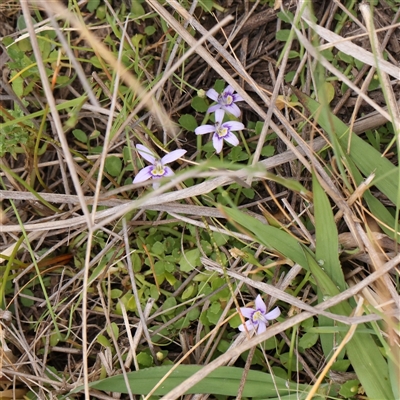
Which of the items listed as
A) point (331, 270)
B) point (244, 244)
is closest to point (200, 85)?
point (244, 244)

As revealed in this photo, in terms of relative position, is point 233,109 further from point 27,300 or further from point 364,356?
point 27,300

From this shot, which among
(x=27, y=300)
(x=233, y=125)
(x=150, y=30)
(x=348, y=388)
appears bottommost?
(x=27, y=300)

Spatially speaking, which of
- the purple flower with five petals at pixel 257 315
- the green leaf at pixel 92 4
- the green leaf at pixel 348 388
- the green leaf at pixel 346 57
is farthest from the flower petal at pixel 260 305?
the green leaf at pixel 92 4

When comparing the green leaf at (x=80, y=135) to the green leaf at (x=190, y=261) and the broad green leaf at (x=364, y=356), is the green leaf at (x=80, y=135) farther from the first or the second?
the broad green leaf at (x=364, y=356)

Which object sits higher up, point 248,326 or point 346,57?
point 346,57

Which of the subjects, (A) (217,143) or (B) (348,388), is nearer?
(B) (348,388)

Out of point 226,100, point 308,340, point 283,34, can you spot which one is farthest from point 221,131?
point 308,340
